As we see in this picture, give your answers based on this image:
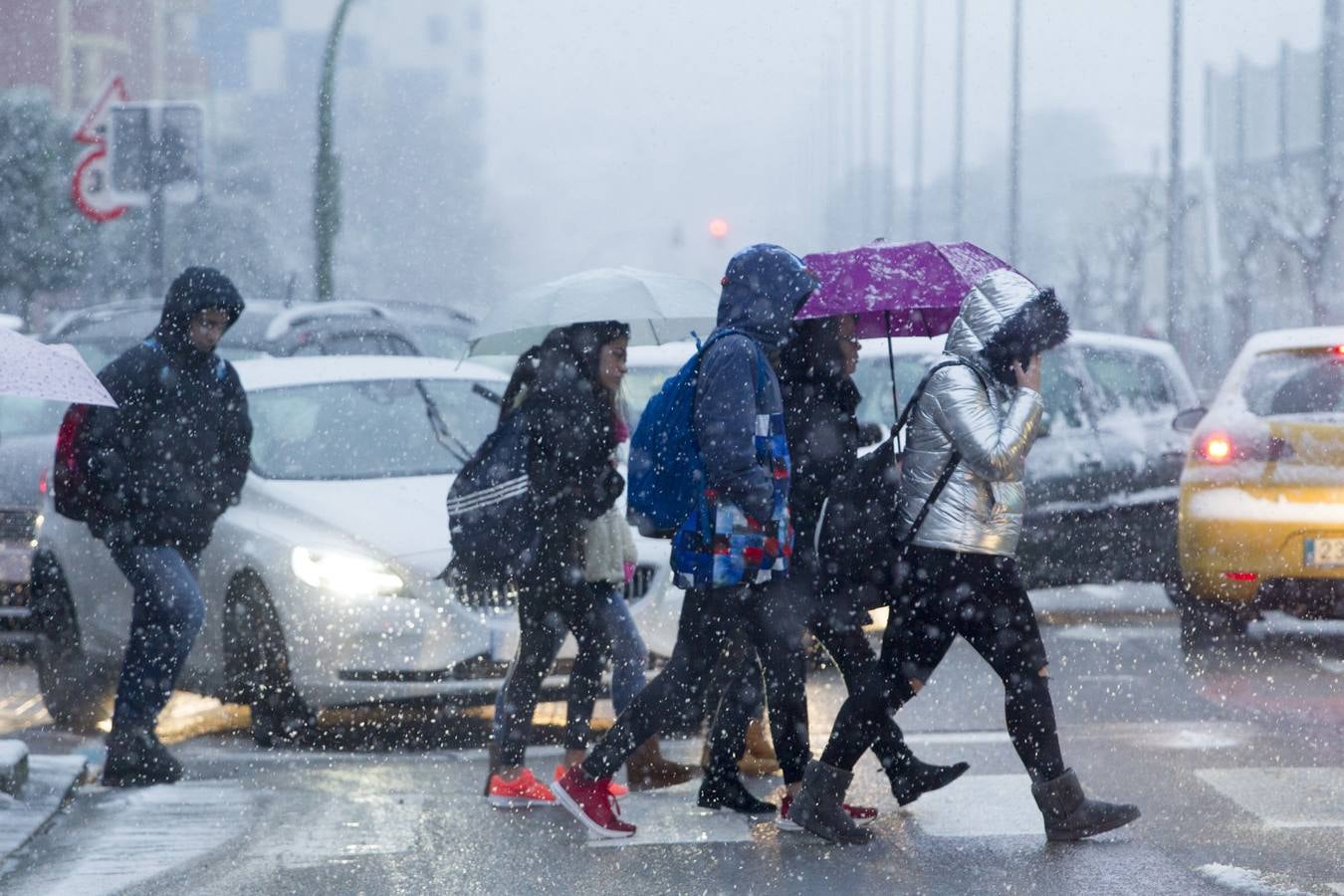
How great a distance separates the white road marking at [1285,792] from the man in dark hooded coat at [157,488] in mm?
3370

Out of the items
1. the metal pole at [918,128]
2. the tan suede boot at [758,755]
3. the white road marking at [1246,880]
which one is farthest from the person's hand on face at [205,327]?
the metal pole at [918,128]

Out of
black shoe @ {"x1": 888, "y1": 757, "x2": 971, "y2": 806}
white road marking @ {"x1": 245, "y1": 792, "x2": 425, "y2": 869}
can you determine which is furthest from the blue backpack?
white road marking @ {"x1": 245, "y1": 792, "x2": 425, "y2": 869}

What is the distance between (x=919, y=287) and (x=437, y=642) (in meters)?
2.28

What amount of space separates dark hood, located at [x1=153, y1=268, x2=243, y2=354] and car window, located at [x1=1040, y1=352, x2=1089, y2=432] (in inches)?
213

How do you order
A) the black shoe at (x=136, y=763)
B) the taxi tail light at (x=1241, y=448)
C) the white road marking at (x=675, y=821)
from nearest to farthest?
1. the white road marking at (x=675, y=821)
2. the black shoe at (x=136, y=763)
3. the taxi tail light at (x=1241, y=448)

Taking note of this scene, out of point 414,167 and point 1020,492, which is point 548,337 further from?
point 414,167

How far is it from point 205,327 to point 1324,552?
16.4 ft

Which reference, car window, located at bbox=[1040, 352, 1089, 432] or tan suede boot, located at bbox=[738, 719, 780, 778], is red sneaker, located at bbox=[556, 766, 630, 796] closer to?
tan suede boot, located at bbox=[738, 719, 780, 778]

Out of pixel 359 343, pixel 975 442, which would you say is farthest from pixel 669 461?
pixel 359 343

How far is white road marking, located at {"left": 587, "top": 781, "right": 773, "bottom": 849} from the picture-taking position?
Answer: 614cm

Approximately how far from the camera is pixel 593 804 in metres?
6.17

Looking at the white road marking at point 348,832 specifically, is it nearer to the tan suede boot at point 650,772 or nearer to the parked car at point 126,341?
the tan suede boot at point 650,772

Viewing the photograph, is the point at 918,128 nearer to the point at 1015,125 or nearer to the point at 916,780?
the point at 1015,125

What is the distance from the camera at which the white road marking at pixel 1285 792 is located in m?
6.27
